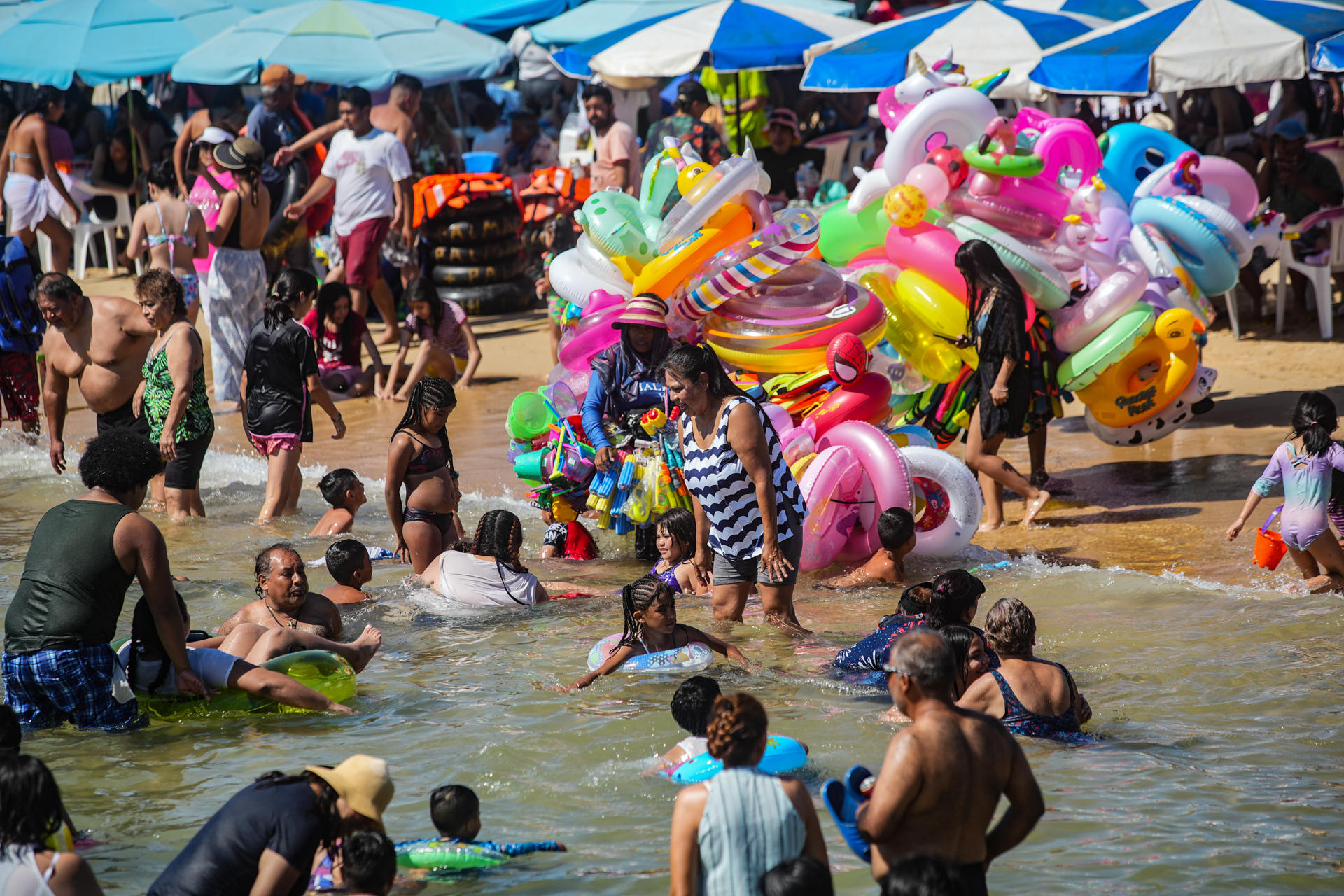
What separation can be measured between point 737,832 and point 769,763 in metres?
1.46

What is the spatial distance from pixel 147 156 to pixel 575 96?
6562 millimetres

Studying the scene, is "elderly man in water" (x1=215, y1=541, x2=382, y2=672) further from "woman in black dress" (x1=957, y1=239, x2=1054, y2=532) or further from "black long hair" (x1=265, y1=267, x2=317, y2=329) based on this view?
"woman in black dress" (x1=957, y1=239, x2=1054, y2=532)

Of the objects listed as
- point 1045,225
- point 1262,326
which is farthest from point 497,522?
point 1262,326

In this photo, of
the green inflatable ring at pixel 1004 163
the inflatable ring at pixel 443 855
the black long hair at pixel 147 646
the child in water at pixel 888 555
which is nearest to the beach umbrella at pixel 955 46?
the green inflatable ring at pixel 1004 163

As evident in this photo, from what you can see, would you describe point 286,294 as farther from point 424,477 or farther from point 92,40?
point 92,40

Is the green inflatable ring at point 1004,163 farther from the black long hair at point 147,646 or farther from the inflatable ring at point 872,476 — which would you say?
the black long hair at point 147,646

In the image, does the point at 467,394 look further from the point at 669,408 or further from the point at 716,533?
the point at 716,533

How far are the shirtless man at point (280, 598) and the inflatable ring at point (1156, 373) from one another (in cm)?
528

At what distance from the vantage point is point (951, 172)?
8562 millimetres

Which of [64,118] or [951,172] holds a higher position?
[64,118]

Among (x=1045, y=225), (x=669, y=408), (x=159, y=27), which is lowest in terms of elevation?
(x=669, y=408)

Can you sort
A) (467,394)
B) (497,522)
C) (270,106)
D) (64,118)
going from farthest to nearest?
(64,118), (270,106), (467,394), (497,522)

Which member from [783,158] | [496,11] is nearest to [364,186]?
[783,158]

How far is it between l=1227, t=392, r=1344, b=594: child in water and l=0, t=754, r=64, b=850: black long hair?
5550 mm
